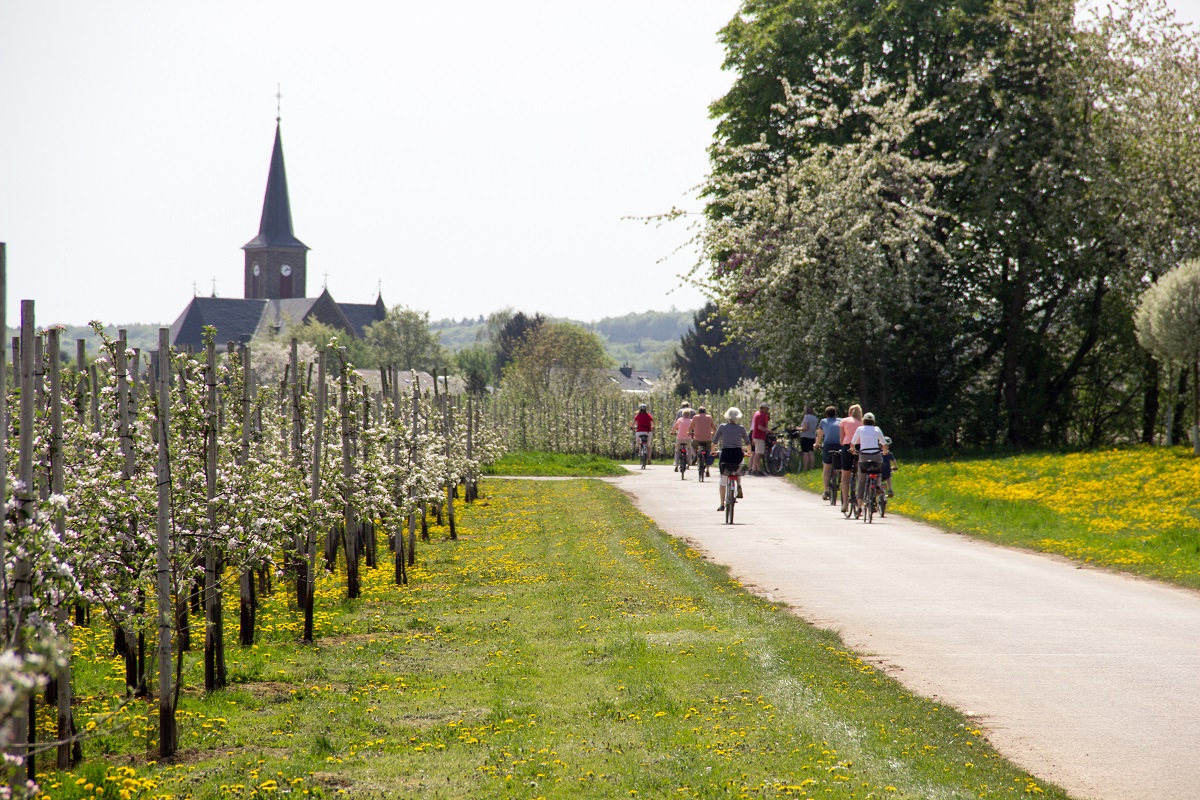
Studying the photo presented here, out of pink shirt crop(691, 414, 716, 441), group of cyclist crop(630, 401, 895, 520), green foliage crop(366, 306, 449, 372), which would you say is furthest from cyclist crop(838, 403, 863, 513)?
green foliage crop(366, 306, 449, 372)

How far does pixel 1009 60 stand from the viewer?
3359 cm

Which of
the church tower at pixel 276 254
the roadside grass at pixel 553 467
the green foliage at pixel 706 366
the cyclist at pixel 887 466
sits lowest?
the roadside grass at pixel 553 467

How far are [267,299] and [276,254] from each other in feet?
22.8

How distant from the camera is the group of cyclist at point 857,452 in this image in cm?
2150

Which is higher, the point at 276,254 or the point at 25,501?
the point at 276,254

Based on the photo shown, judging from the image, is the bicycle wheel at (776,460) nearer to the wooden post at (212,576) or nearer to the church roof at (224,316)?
the wooden post at (212,576)

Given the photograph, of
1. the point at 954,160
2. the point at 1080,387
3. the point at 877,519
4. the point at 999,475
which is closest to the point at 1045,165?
the point at 954,160

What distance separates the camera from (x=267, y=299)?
14425 centimetres

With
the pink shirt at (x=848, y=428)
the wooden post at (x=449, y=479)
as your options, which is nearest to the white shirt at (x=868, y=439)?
the pink shirt at (x=848, y=428)

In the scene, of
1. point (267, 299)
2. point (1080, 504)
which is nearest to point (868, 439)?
point (1080, 504)

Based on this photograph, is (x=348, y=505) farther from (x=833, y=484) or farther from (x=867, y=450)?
(x=833, y=484)

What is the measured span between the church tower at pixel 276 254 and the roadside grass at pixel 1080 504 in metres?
112

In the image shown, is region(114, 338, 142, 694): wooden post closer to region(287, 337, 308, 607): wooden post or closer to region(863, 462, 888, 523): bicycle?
region(287, 337, 308, 607): wooden post

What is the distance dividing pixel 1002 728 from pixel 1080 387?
102 ft
